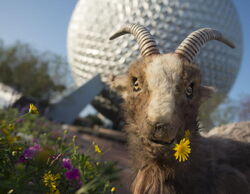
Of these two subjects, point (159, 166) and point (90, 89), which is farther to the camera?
point (90, 89)

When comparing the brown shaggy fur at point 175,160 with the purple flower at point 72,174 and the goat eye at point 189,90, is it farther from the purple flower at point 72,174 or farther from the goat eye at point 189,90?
the purple flower at point 72,174

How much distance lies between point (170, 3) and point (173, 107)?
14.4 m

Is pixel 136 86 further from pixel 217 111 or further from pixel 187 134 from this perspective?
pixel 217 111

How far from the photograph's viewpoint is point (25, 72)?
19844 millimetres

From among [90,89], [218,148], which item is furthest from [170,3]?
[218,148]

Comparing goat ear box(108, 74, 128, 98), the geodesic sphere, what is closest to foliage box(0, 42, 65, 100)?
the geodesic sphere

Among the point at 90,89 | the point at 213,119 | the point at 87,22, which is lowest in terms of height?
the point at 213,119

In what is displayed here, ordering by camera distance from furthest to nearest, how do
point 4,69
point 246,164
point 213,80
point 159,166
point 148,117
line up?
1. point 4,69
2. point 213,80
3. point 246,164
4. point 159,166
5. point 148,117

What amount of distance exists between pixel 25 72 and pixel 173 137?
64.5ft

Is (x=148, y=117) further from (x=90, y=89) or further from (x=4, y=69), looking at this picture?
(x=4, y=69)

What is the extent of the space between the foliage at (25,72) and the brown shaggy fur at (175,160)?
1882cm

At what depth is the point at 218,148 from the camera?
2588mm

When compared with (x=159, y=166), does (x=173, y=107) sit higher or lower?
higher

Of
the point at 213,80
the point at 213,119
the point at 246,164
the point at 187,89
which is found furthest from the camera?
the point at 213,80
